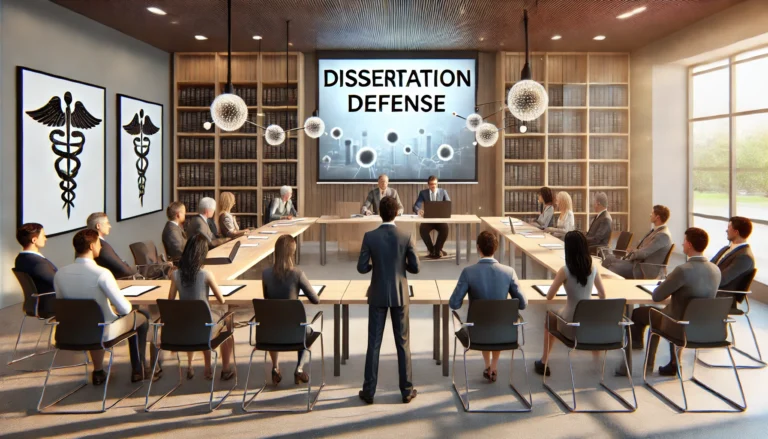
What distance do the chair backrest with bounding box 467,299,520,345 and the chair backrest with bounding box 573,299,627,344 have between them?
0.41 meters

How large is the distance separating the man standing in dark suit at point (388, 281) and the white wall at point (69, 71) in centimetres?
485

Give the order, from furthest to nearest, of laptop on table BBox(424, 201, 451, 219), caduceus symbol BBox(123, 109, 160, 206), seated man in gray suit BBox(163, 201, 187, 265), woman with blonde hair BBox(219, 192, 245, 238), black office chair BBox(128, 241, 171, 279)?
caduceus symbol BBox(123, 109, 160, 206)
laptop on table BBox(424, 201, 451, 219)
woman with blonde hair BBox(219, 192, 245, 238)
seated man in gray suit BBox(163, 201, 187, 265)
black office chair BBox(128, 241, 171, 279)

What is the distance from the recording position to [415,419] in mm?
3734

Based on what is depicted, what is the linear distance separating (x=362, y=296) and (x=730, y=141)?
6.68 m

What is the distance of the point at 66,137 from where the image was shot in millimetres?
7527

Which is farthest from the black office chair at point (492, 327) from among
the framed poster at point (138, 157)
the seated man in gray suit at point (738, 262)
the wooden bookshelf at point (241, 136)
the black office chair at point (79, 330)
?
the wooden bookshelf at point (241, 136)

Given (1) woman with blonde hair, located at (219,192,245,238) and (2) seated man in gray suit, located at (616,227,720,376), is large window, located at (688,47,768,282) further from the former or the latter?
(1) woman with blonde hair, located at (219,192,245,238)

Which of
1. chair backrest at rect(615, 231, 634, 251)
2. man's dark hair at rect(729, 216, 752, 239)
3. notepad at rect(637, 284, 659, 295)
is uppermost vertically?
man's dark hair at rect(729, 216, 752, 239)

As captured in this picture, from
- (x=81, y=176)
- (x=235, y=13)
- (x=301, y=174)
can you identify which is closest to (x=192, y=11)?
(x=235, y=13)

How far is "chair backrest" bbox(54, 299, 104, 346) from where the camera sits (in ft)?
12.7

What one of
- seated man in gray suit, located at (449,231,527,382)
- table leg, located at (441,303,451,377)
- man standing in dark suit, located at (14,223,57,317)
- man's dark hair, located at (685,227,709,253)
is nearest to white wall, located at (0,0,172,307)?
man standing in dark suit, located at (14,223,57,317)

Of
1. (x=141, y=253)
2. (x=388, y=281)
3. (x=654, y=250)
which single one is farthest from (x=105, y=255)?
(x=654, y=250)

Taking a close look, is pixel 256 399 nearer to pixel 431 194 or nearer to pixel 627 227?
pixel 431 194

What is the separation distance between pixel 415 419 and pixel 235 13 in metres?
6.36
